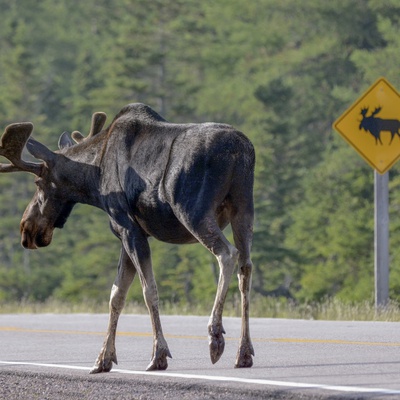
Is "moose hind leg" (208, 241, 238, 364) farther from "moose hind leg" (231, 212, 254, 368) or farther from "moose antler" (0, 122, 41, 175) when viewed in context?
"moose antler" (0, 122, 41, 175)

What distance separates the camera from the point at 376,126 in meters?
17.8

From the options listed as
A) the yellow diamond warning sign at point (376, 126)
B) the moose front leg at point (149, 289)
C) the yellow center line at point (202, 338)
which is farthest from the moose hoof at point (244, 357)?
the yellow diamond warning sign at point (376, 126)

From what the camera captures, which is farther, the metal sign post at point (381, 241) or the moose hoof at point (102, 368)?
the metal sign post at point (381, 241)

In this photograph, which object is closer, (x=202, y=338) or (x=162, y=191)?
(x=162, y=191)

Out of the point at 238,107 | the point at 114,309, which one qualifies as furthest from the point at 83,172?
the point at 238,107

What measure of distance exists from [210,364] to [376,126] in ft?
29.5

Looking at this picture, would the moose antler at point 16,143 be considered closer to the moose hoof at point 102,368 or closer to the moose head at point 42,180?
the moose head at point 42,180

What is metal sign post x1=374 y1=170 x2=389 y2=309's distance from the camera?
17.6 m

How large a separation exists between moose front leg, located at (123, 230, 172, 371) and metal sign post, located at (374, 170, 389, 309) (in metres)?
8.74

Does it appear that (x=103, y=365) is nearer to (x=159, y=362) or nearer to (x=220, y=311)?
(x=159, y=362)

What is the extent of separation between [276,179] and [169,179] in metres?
35.1

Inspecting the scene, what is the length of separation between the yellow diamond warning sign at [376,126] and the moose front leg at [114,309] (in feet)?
28.9

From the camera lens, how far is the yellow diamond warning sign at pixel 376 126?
17938 mm

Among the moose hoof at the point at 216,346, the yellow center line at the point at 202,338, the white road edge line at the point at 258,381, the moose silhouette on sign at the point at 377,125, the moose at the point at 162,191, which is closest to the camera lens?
the white road edge line at the point at 258,381
